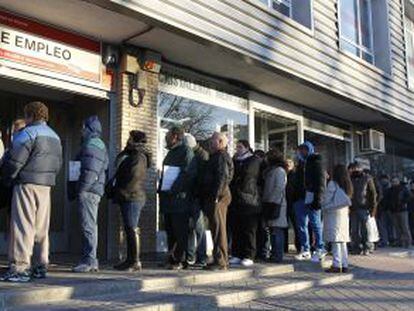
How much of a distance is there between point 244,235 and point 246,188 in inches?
28.1

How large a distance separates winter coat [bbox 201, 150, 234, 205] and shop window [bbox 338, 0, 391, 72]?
798 centimetres

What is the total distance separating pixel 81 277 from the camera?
7176 millimetres

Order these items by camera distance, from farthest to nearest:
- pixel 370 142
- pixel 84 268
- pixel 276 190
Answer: pixel 370 142 → pixel 276 190 → pixel 84 268

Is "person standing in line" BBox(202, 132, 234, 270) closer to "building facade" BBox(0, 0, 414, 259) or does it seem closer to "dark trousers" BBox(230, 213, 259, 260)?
"dark trousers" BBox(230, 213, 259, 260)

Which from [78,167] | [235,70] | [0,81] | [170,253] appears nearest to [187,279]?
[170,253]

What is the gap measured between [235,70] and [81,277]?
5849mm

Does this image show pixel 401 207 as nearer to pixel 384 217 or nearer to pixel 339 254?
pixel 384 217

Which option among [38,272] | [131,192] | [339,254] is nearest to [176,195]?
[131,192]

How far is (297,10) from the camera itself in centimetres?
1309

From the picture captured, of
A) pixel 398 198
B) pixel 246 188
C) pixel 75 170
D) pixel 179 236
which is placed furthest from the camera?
pixel 398 198

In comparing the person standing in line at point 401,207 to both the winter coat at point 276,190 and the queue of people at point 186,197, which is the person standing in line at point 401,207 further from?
the winter coat at point 276,190

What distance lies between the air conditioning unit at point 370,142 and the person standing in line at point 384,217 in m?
1.57

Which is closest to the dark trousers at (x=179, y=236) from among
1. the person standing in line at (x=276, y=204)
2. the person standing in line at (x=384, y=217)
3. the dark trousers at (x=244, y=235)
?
the dark trousers at (x=244, y=235)

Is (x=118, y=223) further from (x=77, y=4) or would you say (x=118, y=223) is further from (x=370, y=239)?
(x=370, y=239)
